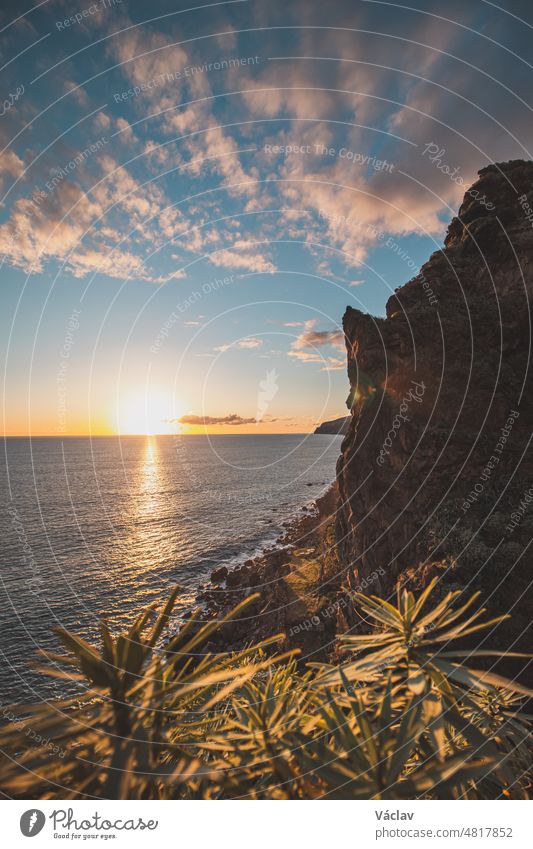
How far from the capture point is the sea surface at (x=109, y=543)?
33.2 m

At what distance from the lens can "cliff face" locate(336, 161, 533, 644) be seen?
15188 mm

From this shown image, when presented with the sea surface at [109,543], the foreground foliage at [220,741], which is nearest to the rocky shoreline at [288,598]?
the sea surface at [109,543]

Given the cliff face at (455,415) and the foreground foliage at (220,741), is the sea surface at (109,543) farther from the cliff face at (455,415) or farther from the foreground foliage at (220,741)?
the cliff face at (455,415)

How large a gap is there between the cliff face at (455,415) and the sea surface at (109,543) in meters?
16.7

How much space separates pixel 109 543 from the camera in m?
55.5

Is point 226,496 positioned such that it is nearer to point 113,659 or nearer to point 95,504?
point 95,504

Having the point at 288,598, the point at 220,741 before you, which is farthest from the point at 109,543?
the point at 220,741

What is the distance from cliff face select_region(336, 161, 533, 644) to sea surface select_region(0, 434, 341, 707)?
1673 cm

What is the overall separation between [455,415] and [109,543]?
54.6 meters

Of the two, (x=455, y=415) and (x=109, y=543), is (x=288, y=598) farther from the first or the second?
(x=109, y=543)

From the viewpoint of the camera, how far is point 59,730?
8.33 ft

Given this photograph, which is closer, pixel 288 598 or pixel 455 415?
pixel 455 415

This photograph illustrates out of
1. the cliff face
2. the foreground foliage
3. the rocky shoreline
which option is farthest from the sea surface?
the cliff face
